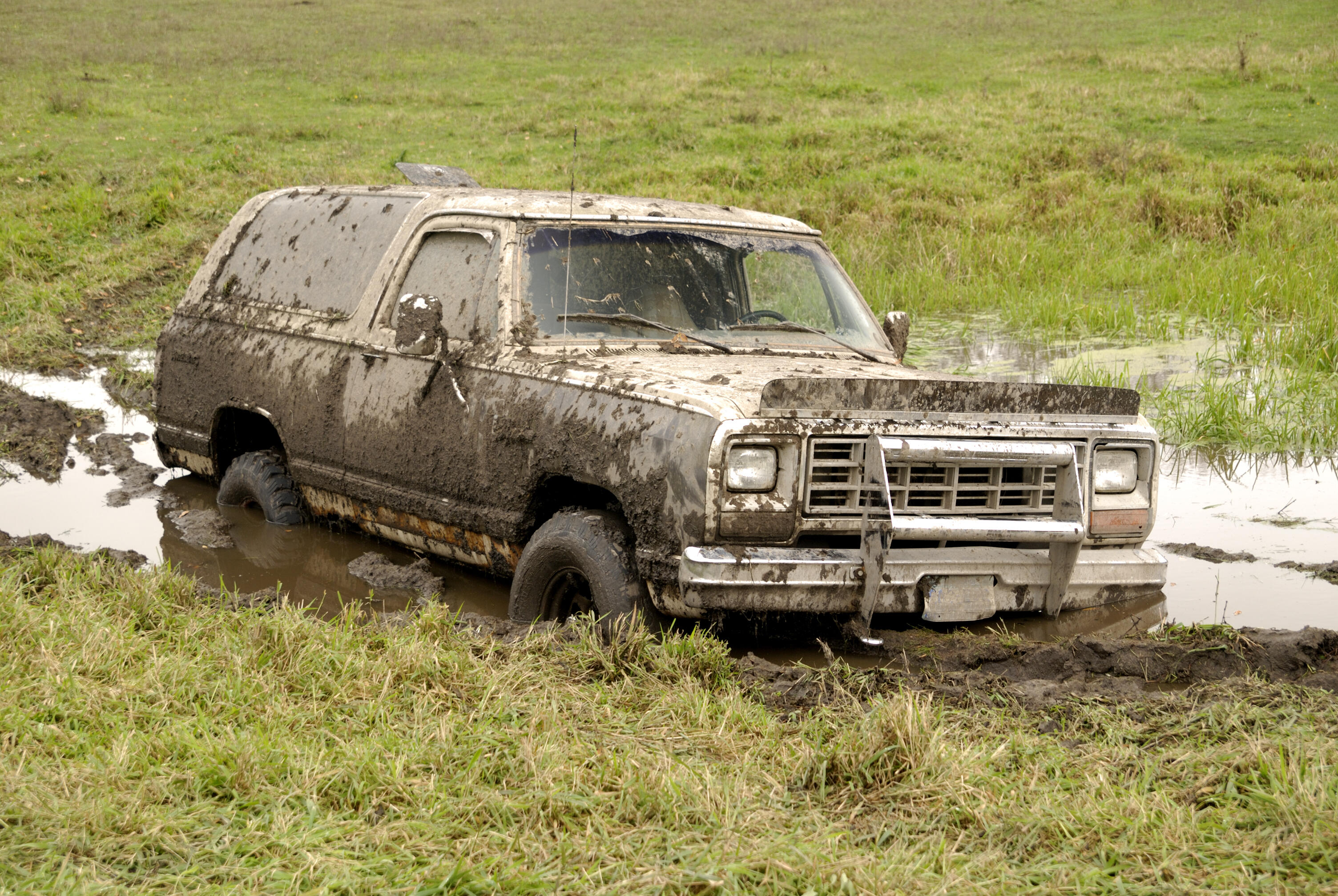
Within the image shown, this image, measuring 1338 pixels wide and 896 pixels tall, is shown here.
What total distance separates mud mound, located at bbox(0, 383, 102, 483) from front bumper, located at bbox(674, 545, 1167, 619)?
5.03 m

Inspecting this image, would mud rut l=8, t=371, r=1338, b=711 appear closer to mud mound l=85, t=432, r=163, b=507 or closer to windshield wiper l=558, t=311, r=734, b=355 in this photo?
windshield wiper l=558, t=311, r=734, b=355

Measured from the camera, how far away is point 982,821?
2861mm

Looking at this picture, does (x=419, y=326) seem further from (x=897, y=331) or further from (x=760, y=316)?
(x=897, y=331)

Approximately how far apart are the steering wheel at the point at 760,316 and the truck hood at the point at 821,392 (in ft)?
1.95

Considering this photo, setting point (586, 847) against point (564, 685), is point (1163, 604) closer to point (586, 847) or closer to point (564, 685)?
point (564, 685)

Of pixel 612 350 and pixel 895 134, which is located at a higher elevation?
pixel 895 134

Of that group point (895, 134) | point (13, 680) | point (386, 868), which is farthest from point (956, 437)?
point (895, 134)

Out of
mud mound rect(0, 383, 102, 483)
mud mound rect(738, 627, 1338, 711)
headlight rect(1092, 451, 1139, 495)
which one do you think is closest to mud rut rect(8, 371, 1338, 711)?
mud mound rect(738, 627, 1338, 711)

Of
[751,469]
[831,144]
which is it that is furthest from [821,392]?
[831,144]

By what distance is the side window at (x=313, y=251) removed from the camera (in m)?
5.88

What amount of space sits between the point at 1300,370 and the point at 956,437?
6.02 m

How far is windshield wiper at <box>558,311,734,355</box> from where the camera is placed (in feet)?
16.7

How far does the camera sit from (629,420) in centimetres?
424

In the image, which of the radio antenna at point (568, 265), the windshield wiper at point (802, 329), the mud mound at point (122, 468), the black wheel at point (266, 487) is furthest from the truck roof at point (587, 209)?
the mud mound at point (122, 468)
